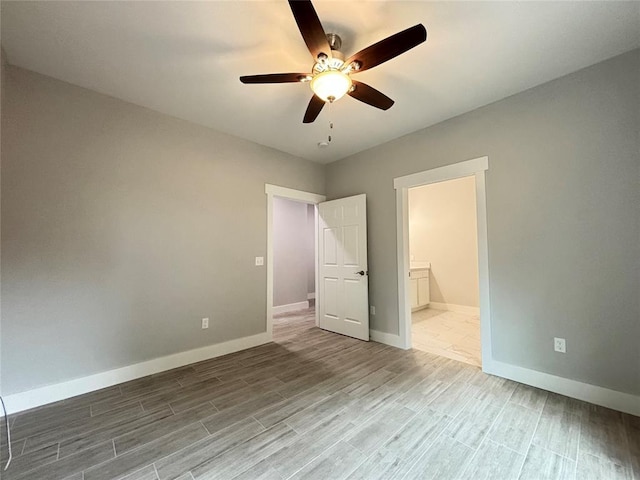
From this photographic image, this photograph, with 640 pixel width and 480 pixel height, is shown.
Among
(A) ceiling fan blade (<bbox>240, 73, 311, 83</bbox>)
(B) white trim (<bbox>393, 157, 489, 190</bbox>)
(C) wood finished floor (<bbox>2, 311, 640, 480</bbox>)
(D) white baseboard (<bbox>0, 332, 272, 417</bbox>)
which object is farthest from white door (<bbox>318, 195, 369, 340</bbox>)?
(A) ceiling fan blade (<bbox>240, 73, 311, 83</bbox>)

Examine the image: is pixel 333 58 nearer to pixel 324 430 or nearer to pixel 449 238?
pixel 324 430

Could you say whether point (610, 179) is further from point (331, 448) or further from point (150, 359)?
point (150, 359)

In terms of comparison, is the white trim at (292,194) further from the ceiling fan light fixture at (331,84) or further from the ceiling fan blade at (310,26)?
the ceiling fan blade at (310,26)

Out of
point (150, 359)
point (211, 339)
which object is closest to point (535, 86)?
point (211, 339)

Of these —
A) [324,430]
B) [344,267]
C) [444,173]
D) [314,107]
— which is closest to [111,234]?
[314,107]

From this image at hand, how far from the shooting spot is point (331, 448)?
5.42ft

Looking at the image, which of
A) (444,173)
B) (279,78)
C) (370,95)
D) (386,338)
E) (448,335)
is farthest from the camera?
(448,335)

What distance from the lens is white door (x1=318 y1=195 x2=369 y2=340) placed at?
12.4 feet

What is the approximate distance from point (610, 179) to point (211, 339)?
4192 millimetres

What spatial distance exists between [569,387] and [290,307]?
4.63 metres

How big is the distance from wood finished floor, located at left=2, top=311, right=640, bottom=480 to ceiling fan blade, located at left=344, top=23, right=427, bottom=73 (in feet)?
8.06

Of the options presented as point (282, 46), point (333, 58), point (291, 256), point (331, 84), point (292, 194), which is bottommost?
point (291, 256)

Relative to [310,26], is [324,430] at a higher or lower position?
lower

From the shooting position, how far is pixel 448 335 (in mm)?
3916
